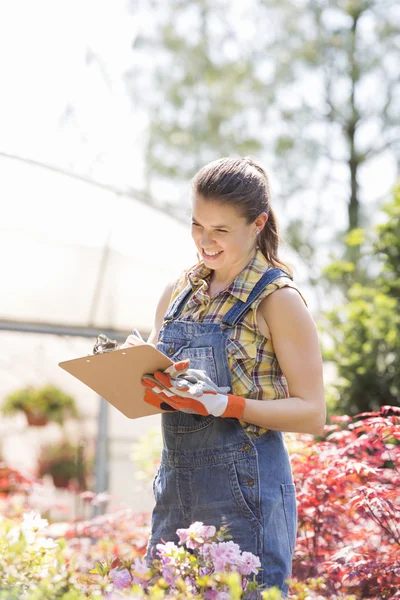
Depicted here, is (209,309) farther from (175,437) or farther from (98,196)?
(98,196)

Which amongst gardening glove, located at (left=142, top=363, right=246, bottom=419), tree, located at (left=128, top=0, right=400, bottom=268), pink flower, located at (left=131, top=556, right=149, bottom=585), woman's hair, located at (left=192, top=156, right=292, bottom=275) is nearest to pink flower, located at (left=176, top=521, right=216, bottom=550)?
pink flower, located at (left=131, top=556, right=149, bottom=585)

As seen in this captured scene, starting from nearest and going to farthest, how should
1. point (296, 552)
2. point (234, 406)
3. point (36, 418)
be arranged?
1. point (234, 406)
2. point (296, 552)
3. point (36, 418)

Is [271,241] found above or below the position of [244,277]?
above

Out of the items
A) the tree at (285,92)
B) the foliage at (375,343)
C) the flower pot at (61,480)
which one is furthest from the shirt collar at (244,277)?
the tree at (285,92)

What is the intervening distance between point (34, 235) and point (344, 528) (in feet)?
12.5

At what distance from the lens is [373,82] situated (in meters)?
12.9

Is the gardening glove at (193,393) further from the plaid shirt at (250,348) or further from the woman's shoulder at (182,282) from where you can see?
the woman's shoulder at (182,282)

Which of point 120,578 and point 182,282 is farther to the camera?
A: point 182,282

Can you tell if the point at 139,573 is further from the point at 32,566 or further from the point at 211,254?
the point at 211,254

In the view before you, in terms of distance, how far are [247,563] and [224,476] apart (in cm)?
27

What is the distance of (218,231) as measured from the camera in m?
2.04

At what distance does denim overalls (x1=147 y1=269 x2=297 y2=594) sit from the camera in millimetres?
1914

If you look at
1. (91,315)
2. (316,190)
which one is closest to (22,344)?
(91,315)

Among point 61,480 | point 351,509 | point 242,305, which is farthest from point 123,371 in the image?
point 61,480
